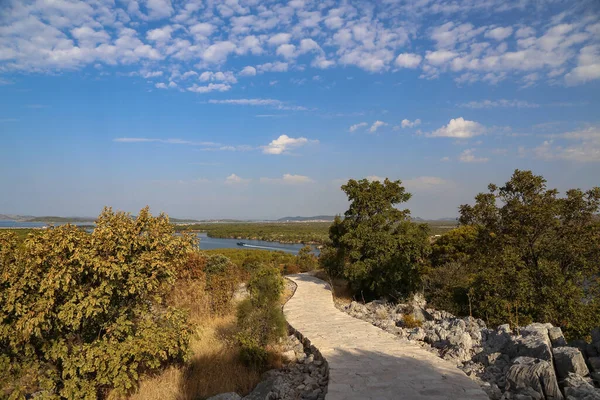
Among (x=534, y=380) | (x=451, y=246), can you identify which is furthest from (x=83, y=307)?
(x=451, y=246)

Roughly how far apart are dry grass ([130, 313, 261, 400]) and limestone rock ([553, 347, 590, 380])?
5.01m

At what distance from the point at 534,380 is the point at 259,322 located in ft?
17.5

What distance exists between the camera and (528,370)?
18.0 feet

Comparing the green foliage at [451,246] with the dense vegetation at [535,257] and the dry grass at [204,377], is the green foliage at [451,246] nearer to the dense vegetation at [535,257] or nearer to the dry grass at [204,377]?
the dense vegetation at [535,257]

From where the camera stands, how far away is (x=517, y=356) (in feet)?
21.5

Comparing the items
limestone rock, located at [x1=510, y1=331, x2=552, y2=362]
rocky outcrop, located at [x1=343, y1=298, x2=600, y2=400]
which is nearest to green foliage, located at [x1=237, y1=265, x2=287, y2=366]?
rocky outcrop, located at [x1=343, y1=298, x2=600, y2=400]

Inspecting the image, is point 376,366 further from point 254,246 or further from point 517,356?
point 254,246

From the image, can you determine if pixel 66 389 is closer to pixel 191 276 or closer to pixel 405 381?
pixel 405 381

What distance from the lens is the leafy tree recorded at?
8.96m

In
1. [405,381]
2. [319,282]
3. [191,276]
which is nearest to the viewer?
[405,381]

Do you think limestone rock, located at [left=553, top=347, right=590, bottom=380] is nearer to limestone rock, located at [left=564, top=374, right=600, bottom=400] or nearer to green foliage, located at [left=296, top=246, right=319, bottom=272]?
limestone rock, located at [left=564, top=374, right=600, bottom=400]

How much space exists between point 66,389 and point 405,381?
200 inches

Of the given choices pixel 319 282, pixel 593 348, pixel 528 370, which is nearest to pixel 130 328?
pixel 528 370

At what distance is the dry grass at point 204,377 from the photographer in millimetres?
6387
